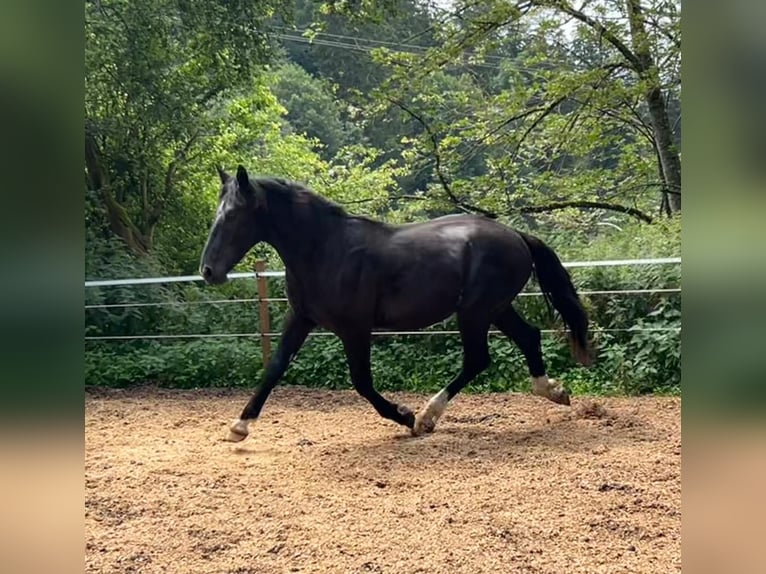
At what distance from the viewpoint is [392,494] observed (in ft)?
9.41

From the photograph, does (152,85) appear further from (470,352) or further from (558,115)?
(470,352)

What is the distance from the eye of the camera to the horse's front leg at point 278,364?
12.1 ft

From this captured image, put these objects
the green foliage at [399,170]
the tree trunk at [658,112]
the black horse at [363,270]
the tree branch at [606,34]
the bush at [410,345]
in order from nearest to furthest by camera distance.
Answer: the black horse at [363,270], the bush at [410,345], the green foliage at [399,170], the tree trunk at [658,112], the tree branch at [606,34]

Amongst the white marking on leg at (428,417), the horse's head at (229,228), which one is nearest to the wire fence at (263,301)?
the white marking on leg at (428,417)

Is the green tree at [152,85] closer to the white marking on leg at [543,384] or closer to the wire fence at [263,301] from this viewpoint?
the wire fence at [263,301]

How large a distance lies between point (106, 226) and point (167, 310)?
1.43m

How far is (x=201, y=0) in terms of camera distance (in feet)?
23.4

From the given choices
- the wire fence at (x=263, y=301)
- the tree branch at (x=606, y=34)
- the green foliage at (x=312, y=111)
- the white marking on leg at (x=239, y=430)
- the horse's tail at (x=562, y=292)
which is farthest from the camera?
the green foliage at (x=312, y=111)

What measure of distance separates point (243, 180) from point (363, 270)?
0.76 meters

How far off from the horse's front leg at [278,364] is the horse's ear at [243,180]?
697mm

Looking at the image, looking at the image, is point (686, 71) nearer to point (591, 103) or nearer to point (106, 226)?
point (591, 103)

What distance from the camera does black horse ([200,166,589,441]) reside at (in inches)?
143

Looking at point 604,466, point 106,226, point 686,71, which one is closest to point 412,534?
point 604,466
